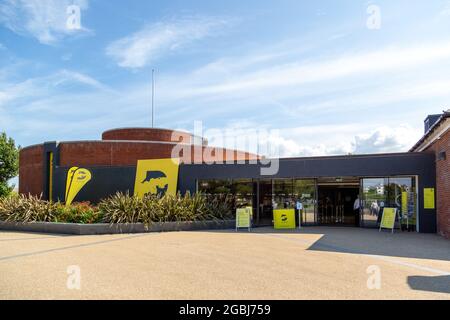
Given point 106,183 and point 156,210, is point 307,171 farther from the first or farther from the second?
point 106,183

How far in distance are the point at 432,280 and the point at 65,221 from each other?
1366cm

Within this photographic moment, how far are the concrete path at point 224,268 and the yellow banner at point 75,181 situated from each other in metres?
10.8

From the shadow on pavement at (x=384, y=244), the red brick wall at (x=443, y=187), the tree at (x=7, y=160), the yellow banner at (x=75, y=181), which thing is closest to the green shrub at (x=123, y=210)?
the shadow on pavement at (x=384, y=244)

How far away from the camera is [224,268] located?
823cm

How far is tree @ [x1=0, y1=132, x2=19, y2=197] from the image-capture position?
40.8m

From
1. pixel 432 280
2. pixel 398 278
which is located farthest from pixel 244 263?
pixel 432 280

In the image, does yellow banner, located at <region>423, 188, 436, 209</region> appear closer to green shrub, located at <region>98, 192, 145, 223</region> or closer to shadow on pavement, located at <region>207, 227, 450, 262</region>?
shadow on pavement, located at <region>207, 227, 450, 262</region>

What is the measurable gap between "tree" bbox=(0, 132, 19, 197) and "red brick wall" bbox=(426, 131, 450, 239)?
38.8m

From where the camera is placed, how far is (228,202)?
20062 mm

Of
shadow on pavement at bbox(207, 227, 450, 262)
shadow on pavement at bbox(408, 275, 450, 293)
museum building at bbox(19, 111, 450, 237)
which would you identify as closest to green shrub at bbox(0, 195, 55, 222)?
museum building at bbox(19, 111, 450, 237)

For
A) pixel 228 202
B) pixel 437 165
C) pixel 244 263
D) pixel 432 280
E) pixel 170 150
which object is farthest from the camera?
pixel 170 150

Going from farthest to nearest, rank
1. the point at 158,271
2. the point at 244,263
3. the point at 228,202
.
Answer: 1. the point at 228,202
2. the point at 244,263
3. the point at 158,271

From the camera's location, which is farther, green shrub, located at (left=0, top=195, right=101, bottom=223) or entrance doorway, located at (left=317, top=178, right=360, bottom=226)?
entrance doorway, located at (left=317, top=178, right=360, bottom=226)
